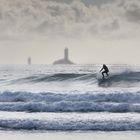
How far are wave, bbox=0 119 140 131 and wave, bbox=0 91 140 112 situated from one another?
3.70 metres

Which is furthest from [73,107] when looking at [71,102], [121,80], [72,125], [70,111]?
[121,80]

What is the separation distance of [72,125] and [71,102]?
16.9 ft

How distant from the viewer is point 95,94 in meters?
24.0

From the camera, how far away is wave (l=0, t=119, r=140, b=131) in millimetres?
15492

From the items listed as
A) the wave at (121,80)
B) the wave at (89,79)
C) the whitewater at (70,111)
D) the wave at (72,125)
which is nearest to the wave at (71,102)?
the whitewater at (70,111)

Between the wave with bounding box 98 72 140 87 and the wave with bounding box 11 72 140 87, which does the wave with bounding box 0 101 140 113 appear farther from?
the wave with bounding box 11 72 140 87

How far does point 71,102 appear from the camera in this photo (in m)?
20.8

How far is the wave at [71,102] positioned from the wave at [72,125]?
12.1ft

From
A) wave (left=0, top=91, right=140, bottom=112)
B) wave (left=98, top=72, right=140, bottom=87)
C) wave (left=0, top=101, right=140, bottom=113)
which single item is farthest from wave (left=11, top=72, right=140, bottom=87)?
wave (left=0, top=101, right=140, bottom=113)

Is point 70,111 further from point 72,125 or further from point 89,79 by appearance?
point 89,79

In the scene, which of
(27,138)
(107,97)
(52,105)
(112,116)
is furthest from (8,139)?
(107,97)

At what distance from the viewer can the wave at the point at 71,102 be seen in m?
20.0

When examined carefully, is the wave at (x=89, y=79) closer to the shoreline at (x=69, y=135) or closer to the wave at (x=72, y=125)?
the wave at (x=72, y=125)

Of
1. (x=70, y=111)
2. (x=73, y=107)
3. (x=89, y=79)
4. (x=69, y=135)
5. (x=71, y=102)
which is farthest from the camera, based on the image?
(x=89, y=79)
